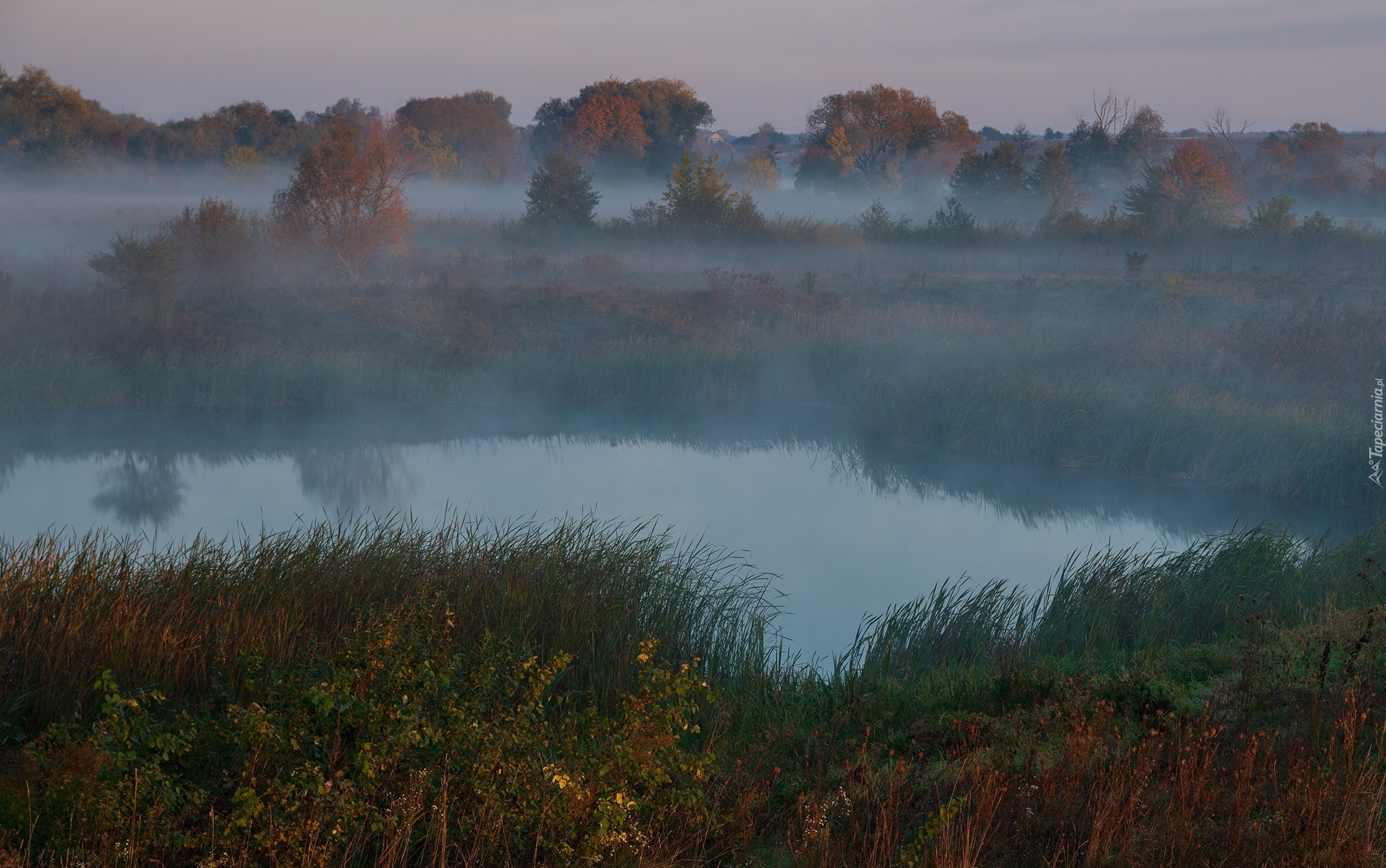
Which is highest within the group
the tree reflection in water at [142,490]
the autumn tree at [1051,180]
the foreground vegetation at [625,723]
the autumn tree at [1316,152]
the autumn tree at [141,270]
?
the autumn tree at [1316,152]

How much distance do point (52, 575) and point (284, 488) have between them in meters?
6.98

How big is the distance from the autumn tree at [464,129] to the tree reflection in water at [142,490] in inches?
1677

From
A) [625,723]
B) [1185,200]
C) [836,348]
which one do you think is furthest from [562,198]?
[625,723]

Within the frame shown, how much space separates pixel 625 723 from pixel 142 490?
10433 millimetres

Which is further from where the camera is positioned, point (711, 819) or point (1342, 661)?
point (1342, 661)

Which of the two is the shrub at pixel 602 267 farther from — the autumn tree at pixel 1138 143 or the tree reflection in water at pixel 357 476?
the autumn tree at pixel 1138 143

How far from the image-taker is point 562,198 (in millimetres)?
31719

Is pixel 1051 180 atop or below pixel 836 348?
atop

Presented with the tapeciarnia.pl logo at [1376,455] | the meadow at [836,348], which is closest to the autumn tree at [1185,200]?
the meadow at [836,348]

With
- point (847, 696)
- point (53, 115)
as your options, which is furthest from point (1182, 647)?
point (53, 115)

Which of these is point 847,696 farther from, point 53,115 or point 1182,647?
point 53,115

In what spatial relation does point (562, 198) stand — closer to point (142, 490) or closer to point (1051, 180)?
point (1051, 180)

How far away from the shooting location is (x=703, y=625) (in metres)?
7.26

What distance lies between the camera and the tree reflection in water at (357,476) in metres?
12.1
